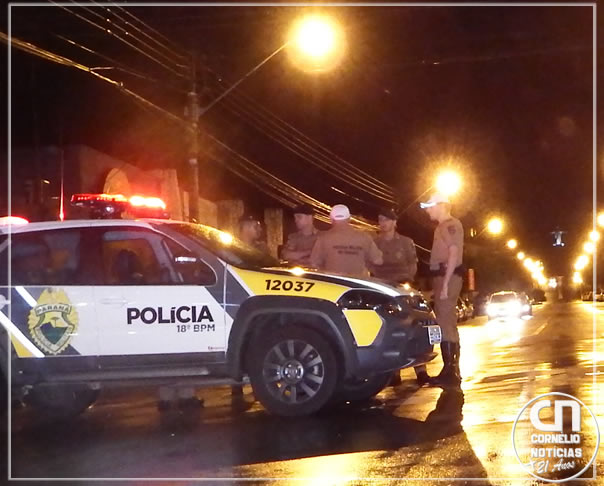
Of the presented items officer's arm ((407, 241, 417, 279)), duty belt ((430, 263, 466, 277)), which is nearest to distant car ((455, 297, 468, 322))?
officer's arm ((407, 241, 417, 279))

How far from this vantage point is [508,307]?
32219mm

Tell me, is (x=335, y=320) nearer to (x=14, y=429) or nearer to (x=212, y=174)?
(x=14, y=429)

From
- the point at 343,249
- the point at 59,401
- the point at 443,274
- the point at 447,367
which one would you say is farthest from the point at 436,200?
the point at 59,401

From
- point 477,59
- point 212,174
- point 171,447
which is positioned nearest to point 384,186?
point 212,174

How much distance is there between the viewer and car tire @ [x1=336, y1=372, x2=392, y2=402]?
8.29 metres

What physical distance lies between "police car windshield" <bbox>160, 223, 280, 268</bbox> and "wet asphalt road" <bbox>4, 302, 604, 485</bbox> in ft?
4.36

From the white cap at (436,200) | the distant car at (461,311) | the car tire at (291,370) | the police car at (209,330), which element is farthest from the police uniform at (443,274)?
the distant car at (461,311)

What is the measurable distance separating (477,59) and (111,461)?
39.9 feet

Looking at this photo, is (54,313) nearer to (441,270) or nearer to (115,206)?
(115,206)

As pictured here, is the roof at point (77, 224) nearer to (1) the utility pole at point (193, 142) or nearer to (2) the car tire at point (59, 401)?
(2) the car tire at point (59, 401)

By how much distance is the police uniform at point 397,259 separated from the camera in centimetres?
1026

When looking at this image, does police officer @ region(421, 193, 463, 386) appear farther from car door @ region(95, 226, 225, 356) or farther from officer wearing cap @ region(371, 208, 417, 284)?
car door @ region(95, 226, 225, 356)

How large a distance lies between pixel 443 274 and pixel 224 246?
8.97ft

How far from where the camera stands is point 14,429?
768cm
